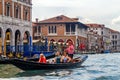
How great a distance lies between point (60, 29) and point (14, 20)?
839 inches

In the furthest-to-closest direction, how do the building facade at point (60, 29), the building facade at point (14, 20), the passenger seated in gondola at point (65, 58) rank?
the building facade at point (60, 29) < the building facade at point (14, 20) < the passenger seated in gondola at point (65, 58)

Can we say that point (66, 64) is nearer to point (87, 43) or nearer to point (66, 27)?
point (66, 27)

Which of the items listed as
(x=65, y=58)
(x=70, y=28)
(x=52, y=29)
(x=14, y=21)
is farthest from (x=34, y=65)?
(x=52, y=29)

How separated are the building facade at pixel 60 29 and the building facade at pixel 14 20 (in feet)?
55.2

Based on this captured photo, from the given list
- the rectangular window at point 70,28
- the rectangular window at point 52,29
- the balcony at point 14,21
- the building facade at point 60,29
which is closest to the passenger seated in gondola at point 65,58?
the balcony at point 14,21

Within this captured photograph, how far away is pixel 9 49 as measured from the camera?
95.2ft

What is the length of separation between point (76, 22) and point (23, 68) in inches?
1447

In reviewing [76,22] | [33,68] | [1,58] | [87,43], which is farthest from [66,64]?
[87,43]

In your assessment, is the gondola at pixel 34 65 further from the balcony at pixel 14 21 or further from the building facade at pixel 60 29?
the building facade at pixel 60 29

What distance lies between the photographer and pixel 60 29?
55625mm

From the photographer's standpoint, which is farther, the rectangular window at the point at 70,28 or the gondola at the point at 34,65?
the rectangular window at the point at 70,28

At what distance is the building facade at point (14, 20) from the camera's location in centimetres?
3228

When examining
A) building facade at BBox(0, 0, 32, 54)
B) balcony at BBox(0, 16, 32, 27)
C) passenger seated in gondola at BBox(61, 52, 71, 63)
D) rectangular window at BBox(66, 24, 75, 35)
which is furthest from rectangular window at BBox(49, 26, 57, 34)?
passenger seated in gondola at BBox(61, 52, 71, 63)

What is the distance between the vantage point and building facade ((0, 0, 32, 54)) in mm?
32281
